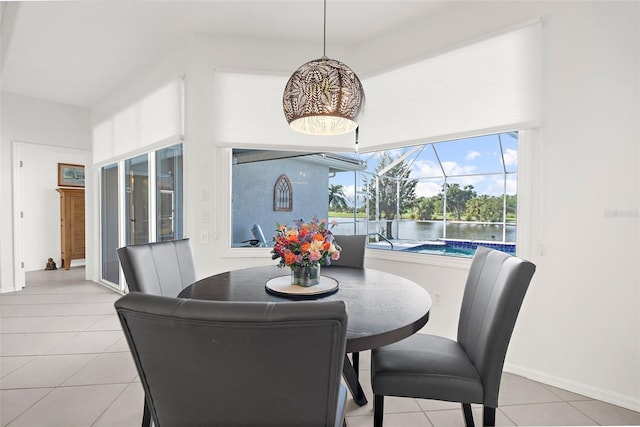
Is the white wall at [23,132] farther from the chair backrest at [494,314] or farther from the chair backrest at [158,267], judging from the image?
the chair backrest at [494,314]

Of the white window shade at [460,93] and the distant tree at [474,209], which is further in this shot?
the distant tree at [474,209]

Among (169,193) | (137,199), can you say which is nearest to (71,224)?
(137,199)

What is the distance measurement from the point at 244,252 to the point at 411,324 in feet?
6.97

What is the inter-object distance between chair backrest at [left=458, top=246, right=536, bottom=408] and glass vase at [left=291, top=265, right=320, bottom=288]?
2.69 feet

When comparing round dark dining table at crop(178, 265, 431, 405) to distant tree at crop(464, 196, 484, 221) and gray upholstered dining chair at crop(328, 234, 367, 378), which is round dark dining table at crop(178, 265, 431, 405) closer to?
gray upholstered dining chair at crop(328, 234, 367, 378)

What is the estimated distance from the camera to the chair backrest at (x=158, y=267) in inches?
64.4

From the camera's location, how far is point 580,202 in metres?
2.02

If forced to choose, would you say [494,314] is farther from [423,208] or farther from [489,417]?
[423,208]

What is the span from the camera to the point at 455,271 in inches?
99.0

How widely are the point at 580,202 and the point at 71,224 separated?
741 cm

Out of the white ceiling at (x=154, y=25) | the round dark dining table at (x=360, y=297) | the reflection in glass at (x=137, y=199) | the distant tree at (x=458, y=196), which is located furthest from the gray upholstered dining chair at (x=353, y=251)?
the reflection in glass at (x=137, y=199)

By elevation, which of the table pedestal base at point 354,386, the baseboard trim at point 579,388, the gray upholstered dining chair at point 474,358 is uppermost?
the gray upholstered dining chair at point 474,358

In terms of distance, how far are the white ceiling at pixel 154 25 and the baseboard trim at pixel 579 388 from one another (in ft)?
9.39

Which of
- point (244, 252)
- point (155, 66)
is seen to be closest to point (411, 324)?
point (244, 252)
